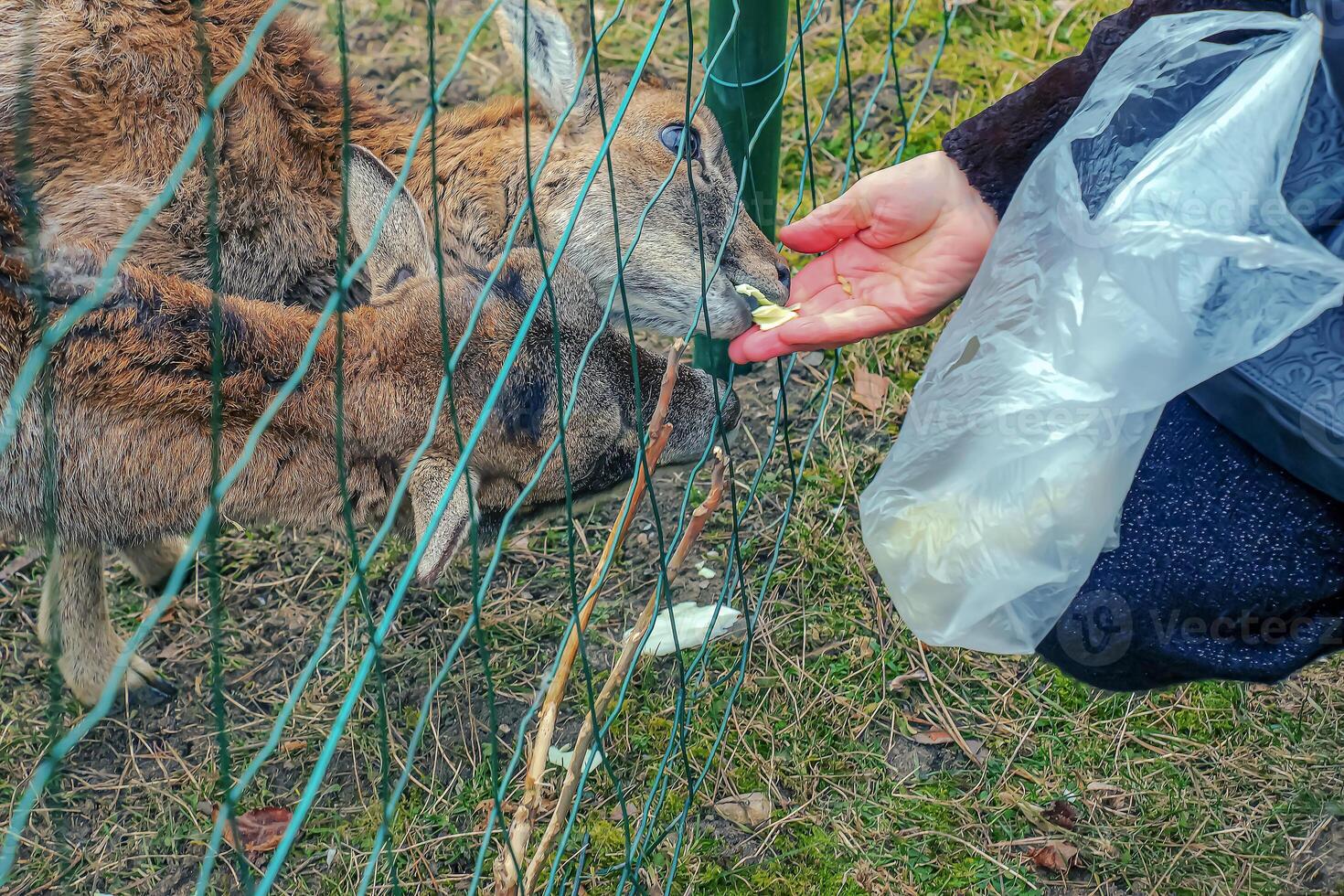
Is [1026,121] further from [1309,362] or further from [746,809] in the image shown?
[746,809]

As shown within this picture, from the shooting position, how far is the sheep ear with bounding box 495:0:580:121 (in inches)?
167

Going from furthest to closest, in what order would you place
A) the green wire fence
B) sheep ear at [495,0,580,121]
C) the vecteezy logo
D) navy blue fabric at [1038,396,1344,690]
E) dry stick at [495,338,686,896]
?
1. sheep ear at [495,0,580,121]
2. the green wire fence
3. dry stick at [495,338,686,896]
4. the vecteezy logo
5. navy blue fabric at [1038,396,1344,690]

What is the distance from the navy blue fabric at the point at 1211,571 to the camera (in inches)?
83.4

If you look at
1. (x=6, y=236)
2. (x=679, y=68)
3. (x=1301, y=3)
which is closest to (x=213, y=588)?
(x=6, y=236)

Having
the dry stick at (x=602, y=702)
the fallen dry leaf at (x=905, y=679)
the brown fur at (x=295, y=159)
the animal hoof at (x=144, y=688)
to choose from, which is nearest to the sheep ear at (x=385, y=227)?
the brown fur at (x=295, y=159)

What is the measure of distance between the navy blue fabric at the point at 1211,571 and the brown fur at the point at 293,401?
1.47m

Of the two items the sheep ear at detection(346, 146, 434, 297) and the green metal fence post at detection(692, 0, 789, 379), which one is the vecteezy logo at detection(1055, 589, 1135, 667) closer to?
the green metal fence post at detection(692, 0, 789, 379)

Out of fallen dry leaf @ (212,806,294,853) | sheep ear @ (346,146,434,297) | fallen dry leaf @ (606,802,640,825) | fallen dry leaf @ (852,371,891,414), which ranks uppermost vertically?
sheep ear @ (346,146,434,297)

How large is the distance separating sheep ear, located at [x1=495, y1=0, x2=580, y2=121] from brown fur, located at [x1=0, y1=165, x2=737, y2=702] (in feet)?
3.71

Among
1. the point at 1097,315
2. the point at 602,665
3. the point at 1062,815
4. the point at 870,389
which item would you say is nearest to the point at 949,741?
the point at 1062,815

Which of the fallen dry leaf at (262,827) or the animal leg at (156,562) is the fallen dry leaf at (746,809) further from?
the animal leg at (156,562)

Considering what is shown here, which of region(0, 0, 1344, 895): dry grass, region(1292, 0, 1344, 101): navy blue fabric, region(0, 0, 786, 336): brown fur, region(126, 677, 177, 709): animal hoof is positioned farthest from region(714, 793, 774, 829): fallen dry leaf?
region(1292, 0, 1344, 101): navy blue fabric

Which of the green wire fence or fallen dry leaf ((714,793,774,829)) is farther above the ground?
the green wire fence

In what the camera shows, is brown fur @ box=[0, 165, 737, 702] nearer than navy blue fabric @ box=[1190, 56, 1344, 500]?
No
